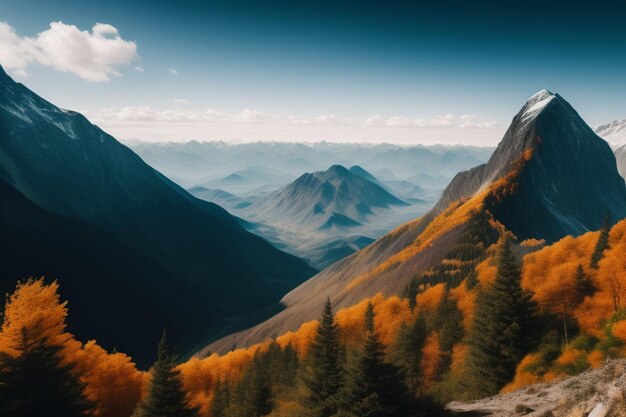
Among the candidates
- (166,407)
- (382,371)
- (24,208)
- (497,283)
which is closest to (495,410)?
(382,371)

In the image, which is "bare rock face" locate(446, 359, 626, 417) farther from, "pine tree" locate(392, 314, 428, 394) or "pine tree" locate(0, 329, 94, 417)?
"pine tree" locate(0, 329, 94, 417)

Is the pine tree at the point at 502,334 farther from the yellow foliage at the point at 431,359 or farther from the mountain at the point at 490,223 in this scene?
the mountain at the point at 490,223

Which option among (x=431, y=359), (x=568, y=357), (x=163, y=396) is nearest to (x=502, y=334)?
(x=568, y=357)

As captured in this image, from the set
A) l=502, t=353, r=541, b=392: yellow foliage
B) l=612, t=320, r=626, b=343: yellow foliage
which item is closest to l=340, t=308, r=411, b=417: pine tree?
→ l=502, t=353, r=541, b=392: yellow foliage

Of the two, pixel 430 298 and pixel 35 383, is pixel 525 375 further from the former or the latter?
pixel 430 298

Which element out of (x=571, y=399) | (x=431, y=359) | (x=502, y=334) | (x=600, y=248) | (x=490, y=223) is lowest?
(x=431, y=359)

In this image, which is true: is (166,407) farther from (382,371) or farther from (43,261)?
(43,261)
